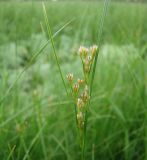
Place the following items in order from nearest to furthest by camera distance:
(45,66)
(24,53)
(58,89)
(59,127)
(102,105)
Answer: (59,127), (102,105), (58,89), (45,66), (24,53)

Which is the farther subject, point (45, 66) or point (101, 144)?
point (45, 66)

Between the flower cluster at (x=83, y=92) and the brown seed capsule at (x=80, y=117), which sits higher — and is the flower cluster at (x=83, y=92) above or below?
above

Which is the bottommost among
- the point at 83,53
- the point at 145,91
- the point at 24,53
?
the point at 24,53

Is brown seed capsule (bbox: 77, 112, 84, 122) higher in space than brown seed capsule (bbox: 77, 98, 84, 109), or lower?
lower

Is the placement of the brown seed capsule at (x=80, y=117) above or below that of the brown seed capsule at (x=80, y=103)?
below

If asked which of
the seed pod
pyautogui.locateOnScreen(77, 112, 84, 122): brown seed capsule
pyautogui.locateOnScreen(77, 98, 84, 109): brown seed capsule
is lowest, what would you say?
pyautogui.locateOnScreen(77, 112, 84, 122): brown seed capsule

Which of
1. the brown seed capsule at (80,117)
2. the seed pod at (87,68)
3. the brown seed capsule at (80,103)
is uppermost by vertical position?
the seed pod at (87,68)

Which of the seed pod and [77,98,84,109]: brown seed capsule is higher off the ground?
the seed pod

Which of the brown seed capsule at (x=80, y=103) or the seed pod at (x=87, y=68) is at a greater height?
the seed pod at (x=87, y=68)

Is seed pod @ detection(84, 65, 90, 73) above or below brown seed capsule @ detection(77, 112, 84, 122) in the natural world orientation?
above

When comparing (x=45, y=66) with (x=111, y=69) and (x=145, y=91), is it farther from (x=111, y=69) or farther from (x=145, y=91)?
(x=145, y=91)

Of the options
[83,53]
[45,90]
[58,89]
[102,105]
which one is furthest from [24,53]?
[83,53]
